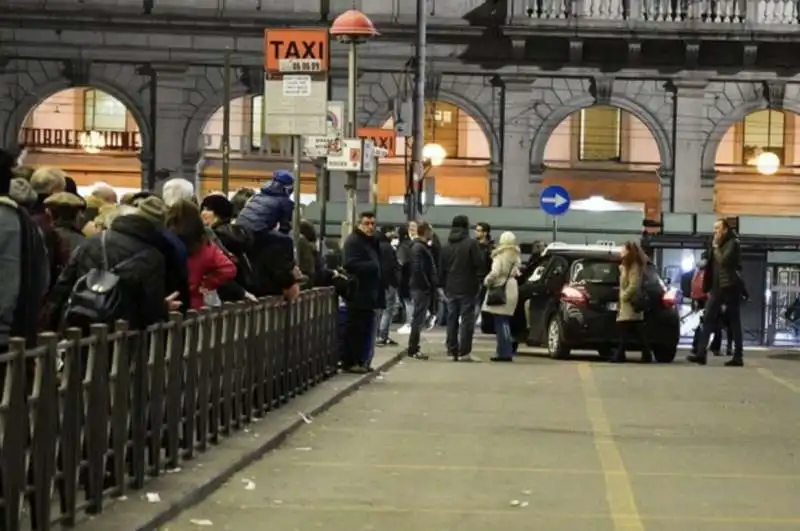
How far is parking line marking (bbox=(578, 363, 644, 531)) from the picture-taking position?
1052cm

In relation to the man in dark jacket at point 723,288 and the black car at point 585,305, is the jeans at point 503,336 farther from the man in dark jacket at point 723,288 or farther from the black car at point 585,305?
the man in dark jacket at point 723,288

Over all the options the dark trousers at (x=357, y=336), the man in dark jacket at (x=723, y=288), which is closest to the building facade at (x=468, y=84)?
the man in dark jacket at (x=723, y=288)

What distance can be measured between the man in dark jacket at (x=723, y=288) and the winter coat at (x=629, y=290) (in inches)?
44.7

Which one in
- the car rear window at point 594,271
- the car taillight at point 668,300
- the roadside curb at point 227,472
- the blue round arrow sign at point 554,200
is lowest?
the roadside curb at point 227,472

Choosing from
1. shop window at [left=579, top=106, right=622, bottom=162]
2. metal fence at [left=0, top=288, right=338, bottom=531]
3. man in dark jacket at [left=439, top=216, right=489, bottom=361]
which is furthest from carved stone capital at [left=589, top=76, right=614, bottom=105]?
metal fence at [left=0, top=288, right=338, bottom=531]

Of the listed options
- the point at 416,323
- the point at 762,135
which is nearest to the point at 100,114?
the point at 762,135

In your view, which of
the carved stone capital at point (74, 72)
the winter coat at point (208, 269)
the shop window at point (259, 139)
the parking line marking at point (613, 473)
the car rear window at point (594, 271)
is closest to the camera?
the parking line marking at point (613, 473)

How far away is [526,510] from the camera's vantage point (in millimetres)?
10836

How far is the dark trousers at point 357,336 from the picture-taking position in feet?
67.5

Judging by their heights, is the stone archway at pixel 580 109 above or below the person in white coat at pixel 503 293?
above

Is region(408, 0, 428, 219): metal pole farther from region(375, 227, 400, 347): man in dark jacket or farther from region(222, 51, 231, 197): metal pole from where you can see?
region(375, 227, 400, 347): man in dark jacket

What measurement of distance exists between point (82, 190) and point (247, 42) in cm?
522

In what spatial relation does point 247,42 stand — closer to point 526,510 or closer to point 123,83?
point 123,83

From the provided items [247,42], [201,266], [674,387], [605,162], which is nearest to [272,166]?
[247,42]
